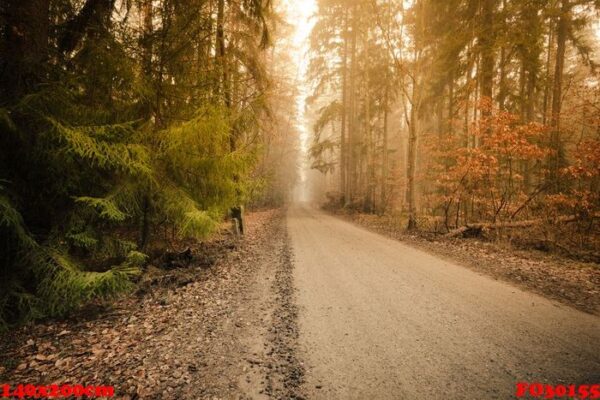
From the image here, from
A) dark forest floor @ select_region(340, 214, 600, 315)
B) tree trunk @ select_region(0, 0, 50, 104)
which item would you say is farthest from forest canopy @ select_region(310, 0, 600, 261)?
tree trunk @ select_region(0, 0, 50, 104)

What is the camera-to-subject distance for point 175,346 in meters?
3.78

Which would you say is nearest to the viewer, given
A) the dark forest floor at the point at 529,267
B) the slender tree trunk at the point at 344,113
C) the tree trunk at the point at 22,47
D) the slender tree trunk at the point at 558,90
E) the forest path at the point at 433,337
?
the forest path at the point at 433,337

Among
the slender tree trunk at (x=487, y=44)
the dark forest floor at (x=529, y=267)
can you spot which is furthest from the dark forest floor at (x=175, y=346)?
the slender tree trunk at (x=487, y=44)

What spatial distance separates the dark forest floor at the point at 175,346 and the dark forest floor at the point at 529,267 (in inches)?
206

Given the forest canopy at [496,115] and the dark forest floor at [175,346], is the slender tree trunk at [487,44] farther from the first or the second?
the dark forest floor at [175,346]

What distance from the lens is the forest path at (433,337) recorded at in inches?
117

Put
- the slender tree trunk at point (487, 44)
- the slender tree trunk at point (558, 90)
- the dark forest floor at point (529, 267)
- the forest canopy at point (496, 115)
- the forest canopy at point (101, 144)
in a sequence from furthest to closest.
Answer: the slender tree trunk at point (558, 90) < the slender tree trunk at point (487, 44) < the forest canopy at point (496, 115) < the dark forest floor at point (529, 267) < the forest canopy at point (101, 144)

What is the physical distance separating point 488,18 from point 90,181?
1622 centimetres

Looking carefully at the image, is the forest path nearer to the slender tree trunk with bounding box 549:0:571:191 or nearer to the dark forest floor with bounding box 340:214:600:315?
the dark forest floor with bounding box 340:214:600:315

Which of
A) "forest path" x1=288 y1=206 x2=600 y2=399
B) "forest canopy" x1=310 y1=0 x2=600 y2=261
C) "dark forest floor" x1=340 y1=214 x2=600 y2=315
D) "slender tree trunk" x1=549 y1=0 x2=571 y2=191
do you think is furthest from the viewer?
"slender tree trunk" x1=549 y1=0 x2=571 y2=191

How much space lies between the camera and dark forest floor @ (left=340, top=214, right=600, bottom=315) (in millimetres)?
5406

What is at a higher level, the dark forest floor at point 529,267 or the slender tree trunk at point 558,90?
the slender tree trunk at point 558,90

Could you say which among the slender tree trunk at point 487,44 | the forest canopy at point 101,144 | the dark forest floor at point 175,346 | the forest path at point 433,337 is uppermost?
the slender tree trunk at point 487,44

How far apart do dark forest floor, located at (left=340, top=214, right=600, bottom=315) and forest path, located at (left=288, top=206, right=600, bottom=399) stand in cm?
56
